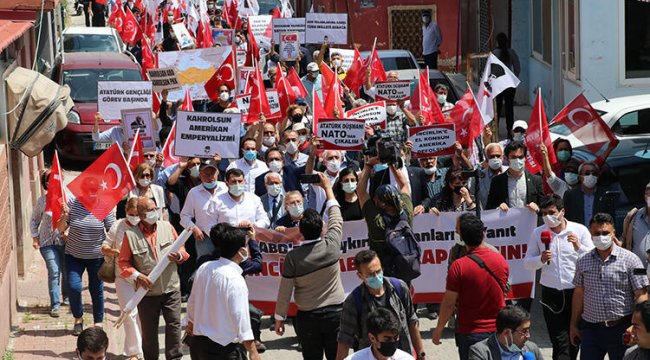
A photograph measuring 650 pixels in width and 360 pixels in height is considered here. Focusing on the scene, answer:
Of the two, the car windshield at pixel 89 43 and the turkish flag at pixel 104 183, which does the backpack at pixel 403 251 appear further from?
the car windshield at pixel 89 43

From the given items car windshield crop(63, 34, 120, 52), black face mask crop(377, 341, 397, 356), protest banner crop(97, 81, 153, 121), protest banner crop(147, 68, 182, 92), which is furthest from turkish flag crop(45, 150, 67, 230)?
car windshield crop(63, 34, 120, 52)

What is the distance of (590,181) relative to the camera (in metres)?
12.4

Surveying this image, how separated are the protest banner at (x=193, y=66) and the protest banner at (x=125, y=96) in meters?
2.89

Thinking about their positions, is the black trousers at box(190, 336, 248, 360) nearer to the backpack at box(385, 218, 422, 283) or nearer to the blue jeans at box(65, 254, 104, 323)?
the backpack at box(385, 218, 422, 283)

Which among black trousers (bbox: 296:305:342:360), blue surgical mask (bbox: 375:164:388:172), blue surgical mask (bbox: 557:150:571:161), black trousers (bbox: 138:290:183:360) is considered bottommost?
black trousers (bbox: 138:290:183:360)

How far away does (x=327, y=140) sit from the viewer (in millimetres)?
14516

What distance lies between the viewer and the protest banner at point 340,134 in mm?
14492

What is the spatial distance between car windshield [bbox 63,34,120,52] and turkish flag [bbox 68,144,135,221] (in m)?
17.2

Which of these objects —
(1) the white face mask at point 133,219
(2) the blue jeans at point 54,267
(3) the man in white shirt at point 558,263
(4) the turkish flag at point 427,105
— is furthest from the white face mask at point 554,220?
(4) the turkish flag at point 427,105

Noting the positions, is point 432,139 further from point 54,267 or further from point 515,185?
point 54,267

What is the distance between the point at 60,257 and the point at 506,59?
38.1 feet

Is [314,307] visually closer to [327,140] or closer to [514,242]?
[514,242]

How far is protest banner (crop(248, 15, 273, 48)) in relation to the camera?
27.2m

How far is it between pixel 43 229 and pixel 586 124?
5.81 meters
